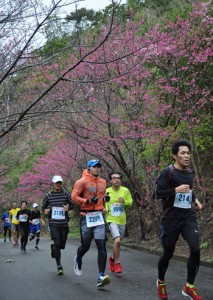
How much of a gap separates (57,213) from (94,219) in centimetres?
185

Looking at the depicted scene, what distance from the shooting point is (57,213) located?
8.77 metres

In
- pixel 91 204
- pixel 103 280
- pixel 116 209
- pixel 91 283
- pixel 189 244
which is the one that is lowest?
pixel 91 283

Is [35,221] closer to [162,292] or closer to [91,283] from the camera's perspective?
[91,283]

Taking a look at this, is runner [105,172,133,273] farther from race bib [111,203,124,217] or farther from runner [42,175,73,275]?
runner [42,175,73,275]

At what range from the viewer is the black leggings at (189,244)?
5309 mm

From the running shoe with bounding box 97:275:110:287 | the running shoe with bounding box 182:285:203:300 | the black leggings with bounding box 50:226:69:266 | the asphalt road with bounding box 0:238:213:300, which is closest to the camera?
the running shoe with bounding box 182:285:203:300

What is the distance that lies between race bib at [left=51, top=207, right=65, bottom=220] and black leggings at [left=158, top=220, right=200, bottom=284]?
349 cm

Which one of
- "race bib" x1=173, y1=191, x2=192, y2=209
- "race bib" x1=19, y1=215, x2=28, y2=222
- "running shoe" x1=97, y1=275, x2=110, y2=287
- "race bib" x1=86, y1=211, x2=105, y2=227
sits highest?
"race bib" x1=173, y1=191, x2=192, y2=209

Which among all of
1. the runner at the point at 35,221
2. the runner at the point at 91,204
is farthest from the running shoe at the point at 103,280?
the runner at the point at 35,221

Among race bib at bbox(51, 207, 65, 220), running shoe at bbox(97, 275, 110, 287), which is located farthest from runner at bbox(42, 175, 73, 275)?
running shoe at bbox(97, 275, 110, 287)

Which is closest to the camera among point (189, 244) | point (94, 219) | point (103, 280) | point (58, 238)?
point (189, 244)

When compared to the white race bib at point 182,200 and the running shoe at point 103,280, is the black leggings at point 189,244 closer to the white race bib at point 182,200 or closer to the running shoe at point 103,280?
the white race bib at point 182,200

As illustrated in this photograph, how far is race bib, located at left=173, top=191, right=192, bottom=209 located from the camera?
5520 millimetres

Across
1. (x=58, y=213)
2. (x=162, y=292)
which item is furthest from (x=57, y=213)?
(x=162, y=292)
